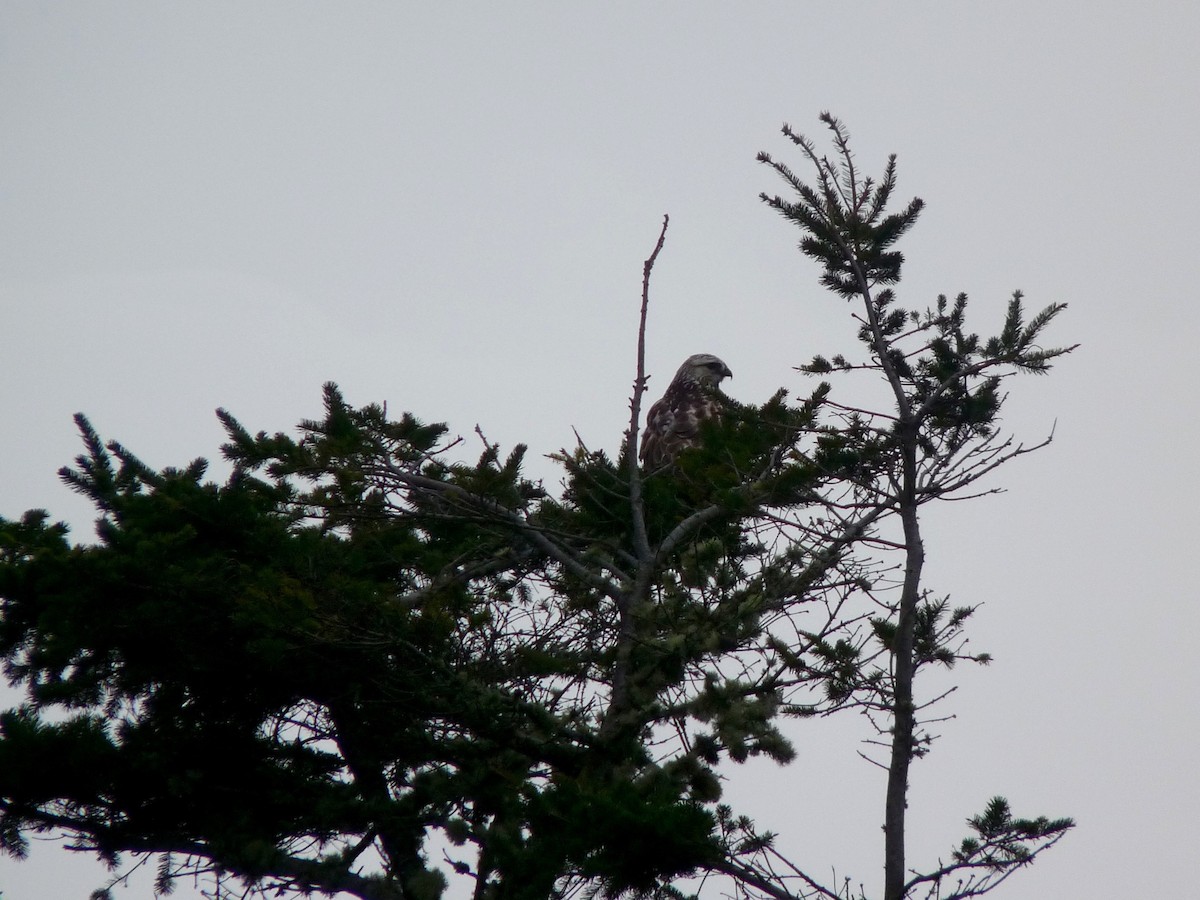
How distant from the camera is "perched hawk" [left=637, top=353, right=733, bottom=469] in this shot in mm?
10602

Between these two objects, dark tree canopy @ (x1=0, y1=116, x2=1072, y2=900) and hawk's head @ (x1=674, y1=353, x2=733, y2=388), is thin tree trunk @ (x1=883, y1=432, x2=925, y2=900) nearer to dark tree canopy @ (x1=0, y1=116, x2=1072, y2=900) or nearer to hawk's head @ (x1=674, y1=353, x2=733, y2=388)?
dark tree canopy @ (x1=0, y1=116, x2=1072, y2=900)

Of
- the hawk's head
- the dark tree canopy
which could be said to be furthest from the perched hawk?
the dark tree canopy

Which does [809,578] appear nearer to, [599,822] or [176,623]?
[599,822]

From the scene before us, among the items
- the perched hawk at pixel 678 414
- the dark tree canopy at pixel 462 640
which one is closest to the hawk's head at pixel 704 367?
Answer: the perched hawk at pixel 678 414

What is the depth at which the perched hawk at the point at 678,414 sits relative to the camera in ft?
34.8

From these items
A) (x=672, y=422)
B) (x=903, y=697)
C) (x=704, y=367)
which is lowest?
(x=903, y=697)

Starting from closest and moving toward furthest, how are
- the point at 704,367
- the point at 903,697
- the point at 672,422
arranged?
the point at 903,697 < the point at 672,422 < the point at 704,367

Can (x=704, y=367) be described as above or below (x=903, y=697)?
above

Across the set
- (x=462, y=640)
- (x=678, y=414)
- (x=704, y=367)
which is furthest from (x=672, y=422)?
(x=462, y=640)

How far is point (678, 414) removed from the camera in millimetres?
11109

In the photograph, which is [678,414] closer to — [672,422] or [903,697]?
[672,422]

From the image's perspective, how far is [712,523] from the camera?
7.15 m

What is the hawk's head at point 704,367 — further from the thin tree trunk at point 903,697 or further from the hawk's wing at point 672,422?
the thin tree trunk at point 903,697

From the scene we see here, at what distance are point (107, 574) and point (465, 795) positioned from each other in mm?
1977
